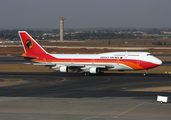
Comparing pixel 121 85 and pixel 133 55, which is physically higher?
pixel 133 55

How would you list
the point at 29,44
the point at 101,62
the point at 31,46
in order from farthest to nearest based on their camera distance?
the point at 29,44 < the point at 31,46 < the point at 101,62

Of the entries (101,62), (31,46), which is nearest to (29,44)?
(31,46)

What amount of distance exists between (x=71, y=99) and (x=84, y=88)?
836cm

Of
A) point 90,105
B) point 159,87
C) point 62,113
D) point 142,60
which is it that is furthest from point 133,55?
point 62,113

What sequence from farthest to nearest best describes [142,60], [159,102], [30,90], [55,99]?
[142,60], [30,90], [55,99], [159,102]

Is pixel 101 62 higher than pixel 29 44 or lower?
lower

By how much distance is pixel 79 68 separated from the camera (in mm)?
54125

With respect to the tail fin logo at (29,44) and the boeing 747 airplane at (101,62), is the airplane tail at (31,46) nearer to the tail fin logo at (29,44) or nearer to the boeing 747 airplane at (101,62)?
the tail fin logo at (29,44)

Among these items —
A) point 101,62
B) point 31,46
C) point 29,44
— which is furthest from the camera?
point 29,44

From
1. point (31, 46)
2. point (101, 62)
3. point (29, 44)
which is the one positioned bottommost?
point (101, 62)

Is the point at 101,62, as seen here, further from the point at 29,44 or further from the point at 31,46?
the point at 29,44

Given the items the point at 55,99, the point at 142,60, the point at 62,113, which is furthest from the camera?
the point at 142,60

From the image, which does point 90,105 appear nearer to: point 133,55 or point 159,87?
point 159,87

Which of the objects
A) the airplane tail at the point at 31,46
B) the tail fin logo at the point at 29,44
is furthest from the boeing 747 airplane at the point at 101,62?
the tail fin logo at the point at 29,44
